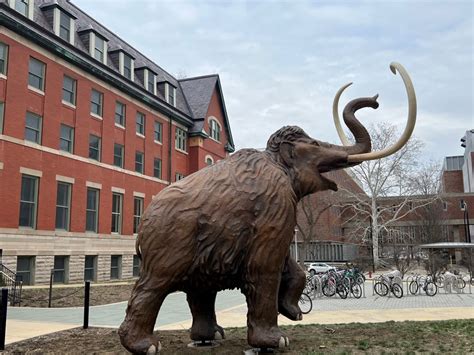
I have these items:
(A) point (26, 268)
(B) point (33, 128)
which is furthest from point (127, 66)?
(A) point (26, 268)

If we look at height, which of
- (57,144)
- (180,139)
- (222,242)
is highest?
(180,139)

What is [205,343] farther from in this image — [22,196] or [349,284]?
[22,196]

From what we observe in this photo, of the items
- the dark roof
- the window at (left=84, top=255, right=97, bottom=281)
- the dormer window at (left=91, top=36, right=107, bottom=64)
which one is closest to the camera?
the window at (left=84, top=255, right=97, bottom=281)

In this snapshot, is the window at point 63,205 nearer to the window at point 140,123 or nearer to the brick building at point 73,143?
the brick building at point 73,143

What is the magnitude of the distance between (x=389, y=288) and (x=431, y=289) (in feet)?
6.24

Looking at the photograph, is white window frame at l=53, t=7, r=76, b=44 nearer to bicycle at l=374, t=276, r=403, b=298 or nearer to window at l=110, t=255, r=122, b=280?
window at l=110, t=255, r=122, b=280

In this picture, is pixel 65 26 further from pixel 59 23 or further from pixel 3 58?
pixel 3 58

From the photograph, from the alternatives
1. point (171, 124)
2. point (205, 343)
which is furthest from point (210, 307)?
point (171, 124)

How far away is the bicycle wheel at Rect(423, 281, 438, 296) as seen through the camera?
17672 millimetres

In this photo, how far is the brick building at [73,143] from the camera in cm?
1967

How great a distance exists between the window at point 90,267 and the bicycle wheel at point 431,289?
15.4m

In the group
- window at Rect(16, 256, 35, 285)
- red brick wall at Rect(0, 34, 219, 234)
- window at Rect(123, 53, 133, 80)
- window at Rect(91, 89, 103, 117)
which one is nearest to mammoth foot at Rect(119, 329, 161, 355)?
red brick wall at Rect(0, 34, 219, 234)

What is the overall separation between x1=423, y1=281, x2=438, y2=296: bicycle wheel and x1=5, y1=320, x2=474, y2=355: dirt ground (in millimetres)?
10440

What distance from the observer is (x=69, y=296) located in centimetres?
1587
